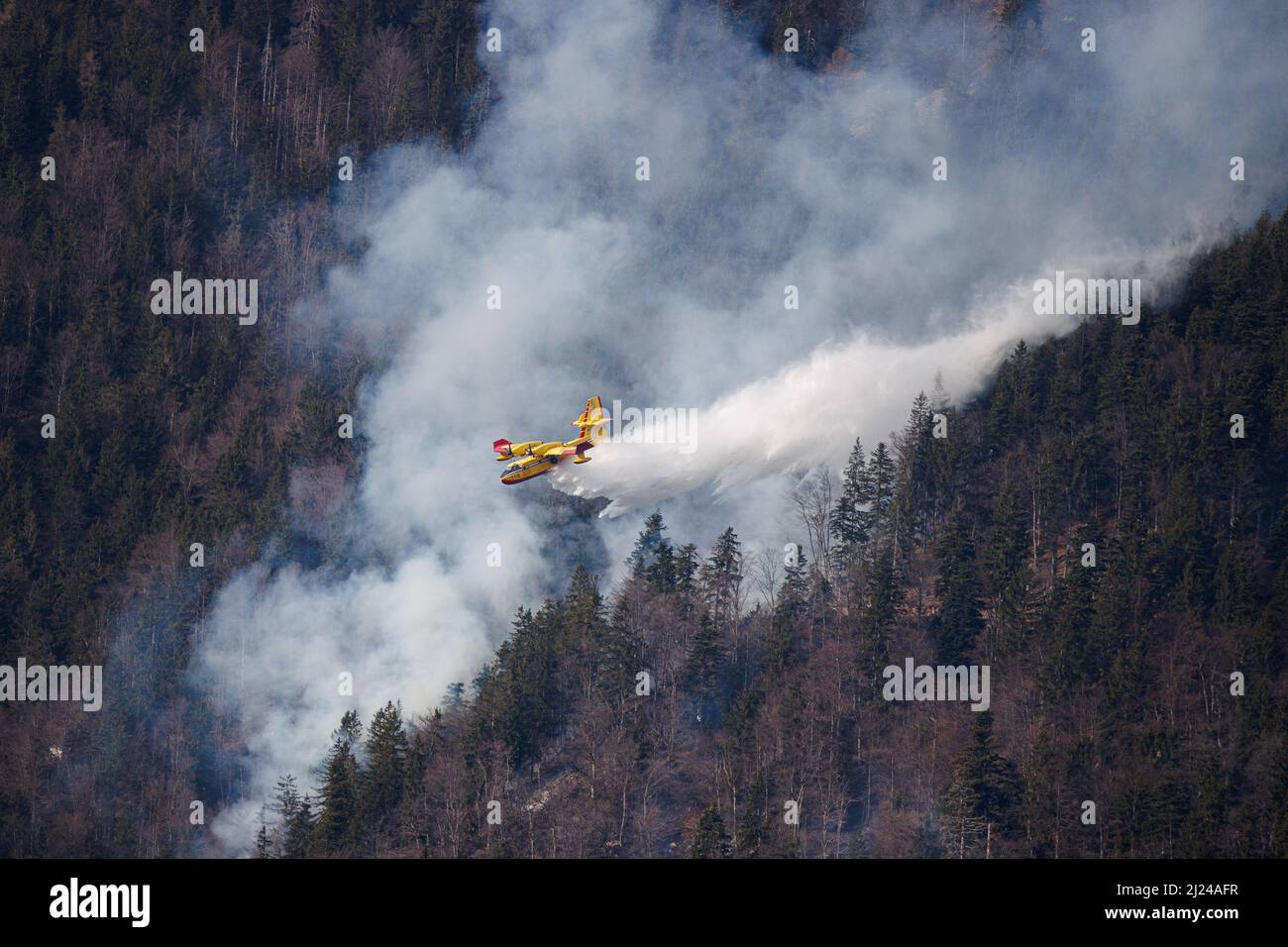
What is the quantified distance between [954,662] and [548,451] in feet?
53.6

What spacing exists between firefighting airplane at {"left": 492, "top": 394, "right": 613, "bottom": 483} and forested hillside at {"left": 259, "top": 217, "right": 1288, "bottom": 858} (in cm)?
772

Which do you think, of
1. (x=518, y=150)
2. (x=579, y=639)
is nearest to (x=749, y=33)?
(x=518, y=150)

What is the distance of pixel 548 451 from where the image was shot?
244 feet

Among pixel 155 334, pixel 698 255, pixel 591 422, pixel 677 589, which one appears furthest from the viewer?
pixel 155 334

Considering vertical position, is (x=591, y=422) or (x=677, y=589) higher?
(x=591, y=422)

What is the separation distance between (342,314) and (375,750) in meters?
27.3

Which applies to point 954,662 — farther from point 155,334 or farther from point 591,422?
point 155,334

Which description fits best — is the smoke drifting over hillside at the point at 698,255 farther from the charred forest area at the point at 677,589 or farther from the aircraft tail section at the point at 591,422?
the aircraft tail section at the point at 591,422

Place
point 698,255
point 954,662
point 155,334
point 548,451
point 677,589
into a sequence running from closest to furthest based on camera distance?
point 548,451 < point 954,662 < point 677,589 < point 698,255 < point 155,334

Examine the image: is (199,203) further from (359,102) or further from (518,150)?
(518,150)

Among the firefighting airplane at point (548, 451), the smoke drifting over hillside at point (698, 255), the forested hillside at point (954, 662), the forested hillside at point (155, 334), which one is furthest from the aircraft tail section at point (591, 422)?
the forested hillside at point (155, 334)

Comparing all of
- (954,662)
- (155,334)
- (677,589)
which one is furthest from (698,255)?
(954,662)

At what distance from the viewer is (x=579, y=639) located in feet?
263

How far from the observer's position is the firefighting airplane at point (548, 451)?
74.2m
